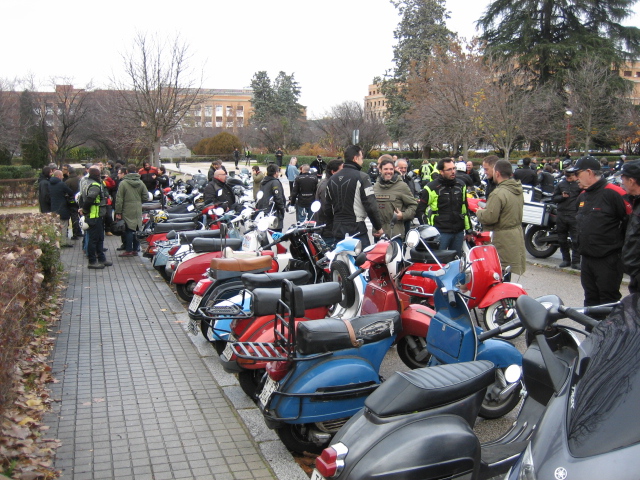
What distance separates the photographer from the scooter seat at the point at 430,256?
6.84 meters

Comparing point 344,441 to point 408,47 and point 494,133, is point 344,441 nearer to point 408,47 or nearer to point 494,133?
point 494,133

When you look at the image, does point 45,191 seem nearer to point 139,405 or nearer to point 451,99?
point 139,405

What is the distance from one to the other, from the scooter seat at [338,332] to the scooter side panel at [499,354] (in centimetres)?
62

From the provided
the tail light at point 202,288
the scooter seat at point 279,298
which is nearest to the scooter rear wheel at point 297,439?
the scooter seat at point 279,298

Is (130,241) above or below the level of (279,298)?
below

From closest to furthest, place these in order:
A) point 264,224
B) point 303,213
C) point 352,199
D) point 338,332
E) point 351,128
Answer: point 338,332 < point 352,199 < point 264,224 < point 303,213 < point 351,128

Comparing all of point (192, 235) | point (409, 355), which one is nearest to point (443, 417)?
point (409, 355)

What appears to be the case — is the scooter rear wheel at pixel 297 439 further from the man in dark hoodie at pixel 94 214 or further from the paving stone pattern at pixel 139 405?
the man in dark hoodie at pixel 94 214

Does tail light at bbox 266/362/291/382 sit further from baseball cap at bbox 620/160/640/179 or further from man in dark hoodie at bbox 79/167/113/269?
man in dark hoodie at bbox 79/167/113/269

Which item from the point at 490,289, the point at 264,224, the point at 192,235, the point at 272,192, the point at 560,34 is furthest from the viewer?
the point at 560,34

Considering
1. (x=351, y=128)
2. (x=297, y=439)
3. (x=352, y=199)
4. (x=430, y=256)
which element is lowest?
(x=297, y=439)

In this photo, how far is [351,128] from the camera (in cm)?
4806

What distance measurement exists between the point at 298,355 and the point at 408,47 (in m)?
52.6

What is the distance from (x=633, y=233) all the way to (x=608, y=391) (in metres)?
3.28
